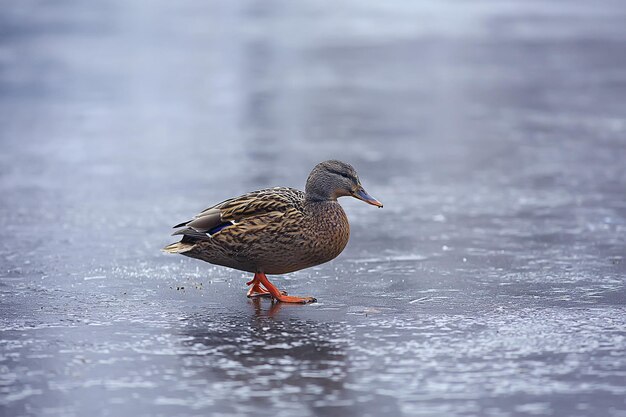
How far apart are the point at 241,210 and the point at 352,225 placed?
242 cm

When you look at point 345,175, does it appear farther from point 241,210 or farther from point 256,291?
point 256,291

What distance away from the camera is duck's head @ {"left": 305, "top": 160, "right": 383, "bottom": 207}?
6.57m

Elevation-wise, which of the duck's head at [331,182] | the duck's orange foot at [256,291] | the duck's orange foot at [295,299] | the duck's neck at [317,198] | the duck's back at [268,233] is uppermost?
the duck's head at [331,182]

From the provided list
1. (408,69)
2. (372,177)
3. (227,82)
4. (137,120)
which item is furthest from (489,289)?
(408,69)

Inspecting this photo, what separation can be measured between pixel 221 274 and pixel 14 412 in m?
2.67

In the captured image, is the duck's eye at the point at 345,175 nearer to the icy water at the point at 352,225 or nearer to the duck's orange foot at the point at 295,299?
the icy water at the point at 352,225

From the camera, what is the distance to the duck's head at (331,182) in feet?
21.6

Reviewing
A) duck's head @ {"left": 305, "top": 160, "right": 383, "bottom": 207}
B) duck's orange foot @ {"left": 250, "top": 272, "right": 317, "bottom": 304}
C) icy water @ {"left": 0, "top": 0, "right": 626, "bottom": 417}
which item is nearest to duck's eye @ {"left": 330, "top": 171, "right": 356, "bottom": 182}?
duck's head @ {"left": 305, "top": 160, "right": 383, "bottom": 207}

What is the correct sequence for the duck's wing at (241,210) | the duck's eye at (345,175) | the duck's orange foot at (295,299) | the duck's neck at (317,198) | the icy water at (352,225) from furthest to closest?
the duck's eye at (345,175) < the duck's neck at (317,198) < the duck's wing at (241,210) < the duck's orange foot at (295,299) < the icy water at (352,225)

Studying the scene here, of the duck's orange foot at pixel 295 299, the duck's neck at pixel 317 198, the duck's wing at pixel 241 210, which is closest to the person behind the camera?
the duck's orange foot at pixel 295 299

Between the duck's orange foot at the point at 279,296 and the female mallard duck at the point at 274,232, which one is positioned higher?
the female mallard duck at the point at 274,232

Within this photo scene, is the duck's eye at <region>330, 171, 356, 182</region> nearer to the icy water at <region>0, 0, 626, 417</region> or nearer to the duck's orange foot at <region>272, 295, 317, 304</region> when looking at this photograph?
the icy water at <region>0, 0, 626, 417</region>

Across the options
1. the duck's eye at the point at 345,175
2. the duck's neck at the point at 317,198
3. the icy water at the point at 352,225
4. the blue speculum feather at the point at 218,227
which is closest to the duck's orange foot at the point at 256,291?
the icy water at the point at 352,225

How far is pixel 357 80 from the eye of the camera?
17953 millimetres
